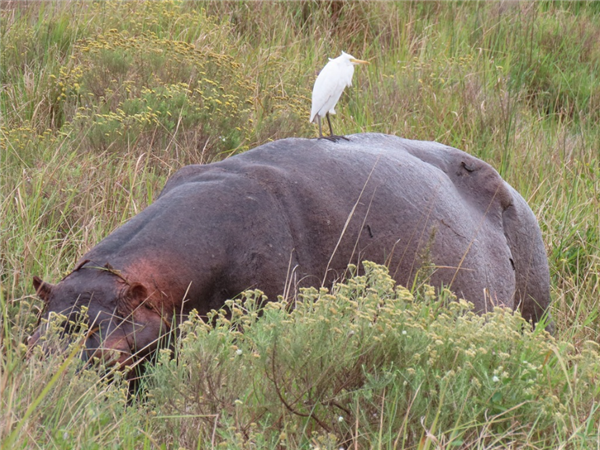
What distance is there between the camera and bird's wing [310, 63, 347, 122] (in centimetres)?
459

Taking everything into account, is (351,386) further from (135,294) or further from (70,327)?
(70,327)

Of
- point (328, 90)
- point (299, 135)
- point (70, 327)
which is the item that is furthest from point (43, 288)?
point (299, 135)

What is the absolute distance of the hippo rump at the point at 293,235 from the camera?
2857 millimetres

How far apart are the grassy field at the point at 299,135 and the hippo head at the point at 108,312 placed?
0.10 meters

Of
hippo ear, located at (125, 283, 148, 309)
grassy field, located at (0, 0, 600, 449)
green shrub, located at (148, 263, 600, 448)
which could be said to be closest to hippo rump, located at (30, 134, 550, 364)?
hippo ear, located at (125, 283, 148, 309)

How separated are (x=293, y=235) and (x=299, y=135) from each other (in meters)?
2.80

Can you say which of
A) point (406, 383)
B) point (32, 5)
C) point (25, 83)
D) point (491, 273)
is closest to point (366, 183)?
point (491, 273)

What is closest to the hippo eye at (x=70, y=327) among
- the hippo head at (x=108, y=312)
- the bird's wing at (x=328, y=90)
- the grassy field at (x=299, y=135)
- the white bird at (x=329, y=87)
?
the hippo head at (x=108, y=312)

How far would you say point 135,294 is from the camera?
2805 millimetres

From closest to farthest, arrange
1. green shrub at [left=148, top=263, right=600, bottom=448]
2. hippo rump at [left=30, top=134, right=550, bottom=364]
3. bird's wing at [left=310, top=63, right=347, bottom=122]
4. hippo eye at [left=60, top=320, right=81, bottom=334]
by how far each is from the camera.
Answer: green shrub at [left=148, top=263, right=600, bottom=448] < hippo eye at [left=60, top=320, right=81, bottom=334] < hippo rump at [left=30, top=134, right=550, bottom=364] < bird's wing at [left=310, top=63, right=347, bottom=122]

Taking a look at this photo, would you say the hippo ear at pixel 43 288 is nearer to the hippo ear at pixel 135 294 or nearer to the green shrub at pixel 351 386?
the hippo ear at pixel 135 294

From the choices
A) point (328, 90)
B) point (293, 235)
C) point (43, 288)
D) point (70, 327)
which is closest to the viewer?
point (70, 327)

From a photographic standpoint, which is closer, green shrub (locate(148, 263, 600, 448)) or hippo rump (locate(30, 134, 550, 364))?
green shrub (locate(148, 263, 600, 448))

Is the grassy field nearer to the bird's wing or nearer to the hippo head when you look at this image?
the hippo head
